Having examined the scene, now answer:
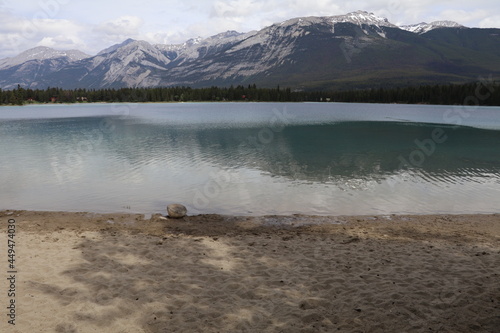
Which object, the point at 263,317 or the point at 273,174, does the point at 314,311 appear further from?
the point at 273,174

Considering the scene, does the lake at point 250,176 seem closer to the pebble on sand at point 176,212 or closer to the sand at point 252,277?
the pebble on sand at point 176,212

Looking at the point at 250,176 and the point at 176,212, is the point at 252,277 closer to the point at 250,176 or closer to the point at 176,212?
the point at 176,212

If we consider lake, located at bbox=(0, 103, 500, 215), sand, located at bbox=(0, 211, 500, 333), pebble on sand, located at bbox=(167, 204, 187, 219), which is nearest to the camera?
sand, located at bbox=(0, 211, 500, 333)

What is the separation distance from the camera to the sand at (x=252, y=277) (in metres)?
10.5

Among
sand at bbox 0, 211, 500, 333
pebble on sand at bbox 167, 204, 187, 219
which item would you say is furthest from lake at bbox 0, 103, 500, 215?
sand at bbox 0, 211, 500, 333

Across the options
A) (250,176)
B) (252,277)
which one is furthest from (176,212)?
(250,176)

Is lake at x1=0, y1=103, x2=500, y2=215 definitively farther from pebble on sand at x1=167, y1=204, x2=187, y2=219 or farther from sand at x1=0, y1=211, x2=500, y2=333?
sand at x1=0, y1=211, x2=500, y2=333

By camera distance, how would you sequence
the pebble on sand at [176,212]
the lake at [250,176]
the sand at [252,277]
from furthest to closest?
1. the lake at [250,176]
2. the pebble on sand at [176,212]
3. the sand at [252,277]

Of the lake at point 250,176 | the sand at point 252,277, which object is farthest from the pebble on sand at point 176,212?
the lake at point 250,176

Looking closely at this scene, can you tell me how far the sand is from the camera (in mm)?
10508

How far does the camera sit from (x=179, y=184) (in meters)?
33.2

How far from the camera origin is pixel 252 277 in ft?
45.2

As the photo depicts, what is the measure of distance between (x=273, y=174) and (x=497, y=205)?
66.1 feet

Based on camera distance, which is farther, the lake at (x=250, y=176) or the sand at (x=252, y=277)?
the lake at (x=250, y=176)
